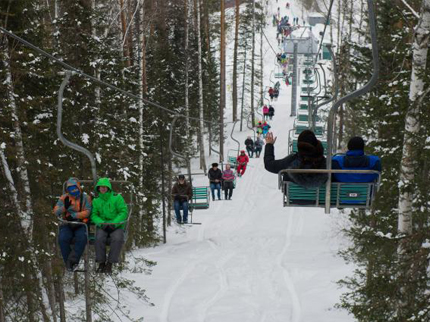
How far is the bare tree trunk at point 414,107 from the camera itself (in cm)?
999

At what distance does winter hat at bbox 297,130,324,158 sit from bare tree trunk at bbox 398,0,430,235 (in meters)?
2.78

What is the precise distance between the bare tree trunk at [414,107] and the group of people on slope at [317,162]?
2016mm

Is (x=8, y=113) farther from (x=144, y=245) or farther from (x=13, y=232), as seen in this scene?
(x=144, y=245)

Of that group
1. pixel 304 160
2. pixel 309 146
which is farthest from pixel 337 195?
pixel 309 146

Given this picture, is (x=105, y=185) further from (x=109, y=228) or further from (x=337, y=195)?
(x=337, y=195)

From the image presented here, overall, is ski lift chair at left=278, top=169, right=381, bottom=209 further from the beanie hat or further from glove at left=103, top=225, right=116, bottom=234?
glove at left=103, top=225, right=116, bottom=234

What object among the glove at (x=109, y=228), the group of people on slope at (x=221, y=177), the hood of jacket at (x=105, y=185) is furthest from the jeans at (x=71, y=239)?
the group of people on slope at (x=221, y=177)

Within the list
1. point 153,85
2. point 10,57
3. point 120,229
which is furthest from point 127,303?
point 153,85

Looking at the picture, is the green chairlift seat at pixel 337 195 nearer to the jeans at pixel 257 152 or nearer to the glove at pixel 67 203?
the glove at pixel 67 203

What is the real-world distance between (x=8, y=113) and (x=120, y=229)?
592 centimetres

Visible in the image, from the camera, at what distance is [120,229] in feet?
31.2

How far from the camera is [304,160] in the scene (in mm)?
8016

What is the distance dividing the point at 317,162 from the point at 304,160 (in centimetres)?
22

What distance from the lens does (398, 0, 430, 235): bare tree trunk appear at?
32.8 feet
